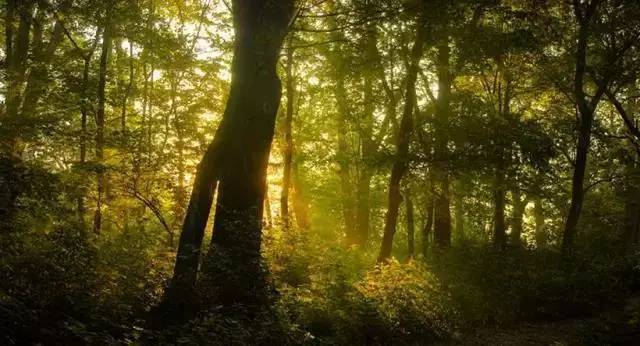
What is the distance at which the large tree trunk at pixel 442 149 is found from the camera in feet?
45.4

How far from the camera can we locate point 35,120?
37.3ft

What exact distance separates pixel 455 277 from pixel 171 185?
8110 mm

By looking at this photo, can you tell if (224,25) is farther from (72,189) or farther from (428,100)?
(72,189)

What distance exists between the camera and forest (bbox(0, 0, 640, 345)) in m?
7.48

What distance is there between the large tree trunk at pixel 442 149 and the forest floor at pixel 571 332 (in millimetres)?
4658

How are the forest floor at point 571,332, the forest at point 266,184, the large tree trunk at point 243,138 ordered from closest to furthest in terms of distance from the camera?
the forest at point 266,184
the forest floor at point 571,332
the large tree trunk at point 243,138

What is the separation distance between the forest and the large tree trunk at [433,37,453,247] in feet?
0.22

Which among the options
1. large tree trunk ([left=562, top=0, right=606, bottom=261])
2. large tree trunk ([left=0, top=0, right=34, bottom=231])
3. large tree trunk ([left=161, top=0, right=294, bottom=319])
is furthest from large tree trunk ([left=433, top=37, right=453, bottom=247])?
large tree trunk ([left=0, top=0, right=34, bottom=231])

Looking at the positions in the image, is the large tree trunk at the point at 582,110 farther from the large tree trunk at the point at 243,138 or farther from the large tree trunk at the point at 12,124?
the large tree trunk at the point at 12,124

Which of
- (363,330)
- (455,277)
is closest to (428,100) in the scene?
(455,277)

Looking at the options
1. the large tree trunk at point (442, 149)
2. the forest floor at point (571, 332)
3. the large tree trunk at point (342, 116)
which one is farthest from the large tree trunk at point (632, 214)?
the forest floor at point (571, 332)

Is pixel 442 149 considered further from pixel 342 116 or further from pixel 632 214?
pixel 632 214

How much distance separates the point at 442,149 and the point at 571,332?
557 cm

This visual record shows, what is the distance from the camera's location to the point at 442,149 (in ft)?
45.5
